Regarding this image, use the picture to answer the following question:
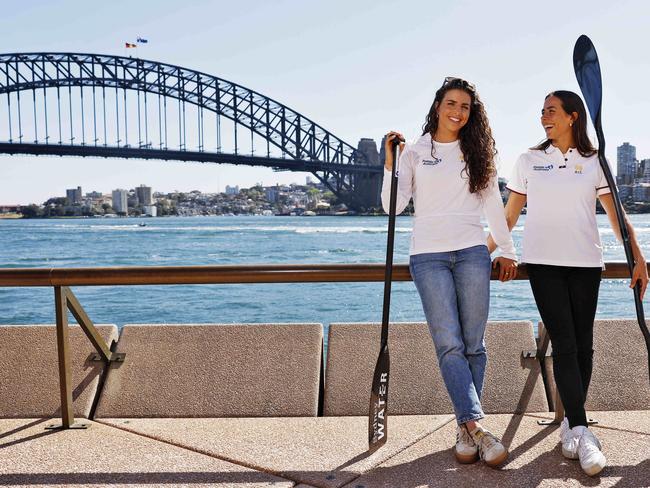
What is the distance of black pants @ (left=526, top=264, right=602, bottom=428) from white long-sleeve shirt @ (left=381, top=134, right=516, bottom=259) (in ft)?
0.49

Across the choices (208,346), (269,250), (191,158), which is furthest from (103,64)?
(208,346)

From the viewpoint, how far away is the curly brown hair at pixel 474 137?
205 cm

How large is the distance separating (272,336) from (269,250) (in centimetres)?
2644

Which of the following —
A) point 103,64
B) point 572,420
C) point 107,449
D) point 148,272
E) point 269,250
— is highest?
point 103,64

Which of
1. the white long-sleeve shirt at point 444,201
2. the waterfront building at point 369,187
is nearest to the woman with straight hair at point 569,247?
the white long-sleeve shirt at point 444,201

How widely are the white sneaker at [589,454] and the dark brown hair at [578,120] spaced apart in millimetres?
806

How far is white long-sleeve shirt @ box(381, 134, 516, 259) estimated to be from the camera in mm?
2061

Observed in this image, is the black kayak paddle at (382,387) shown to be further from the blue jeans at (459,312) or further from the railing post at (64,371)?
the railing post at (64,371)

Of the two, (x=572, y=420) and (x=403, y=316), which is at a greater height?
(x=572, y=420)

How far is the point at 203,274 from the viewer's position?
238 centimetres

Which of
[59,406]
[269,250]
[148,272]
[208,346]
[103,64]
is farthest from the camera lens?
[103,64]

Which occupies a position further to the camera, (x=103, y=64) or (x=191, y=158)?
(x=103, y=64)

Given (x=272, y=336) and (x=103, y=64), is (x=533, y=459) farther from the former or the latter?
(x=103, y=64)

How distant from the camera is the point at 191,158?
127 feet
